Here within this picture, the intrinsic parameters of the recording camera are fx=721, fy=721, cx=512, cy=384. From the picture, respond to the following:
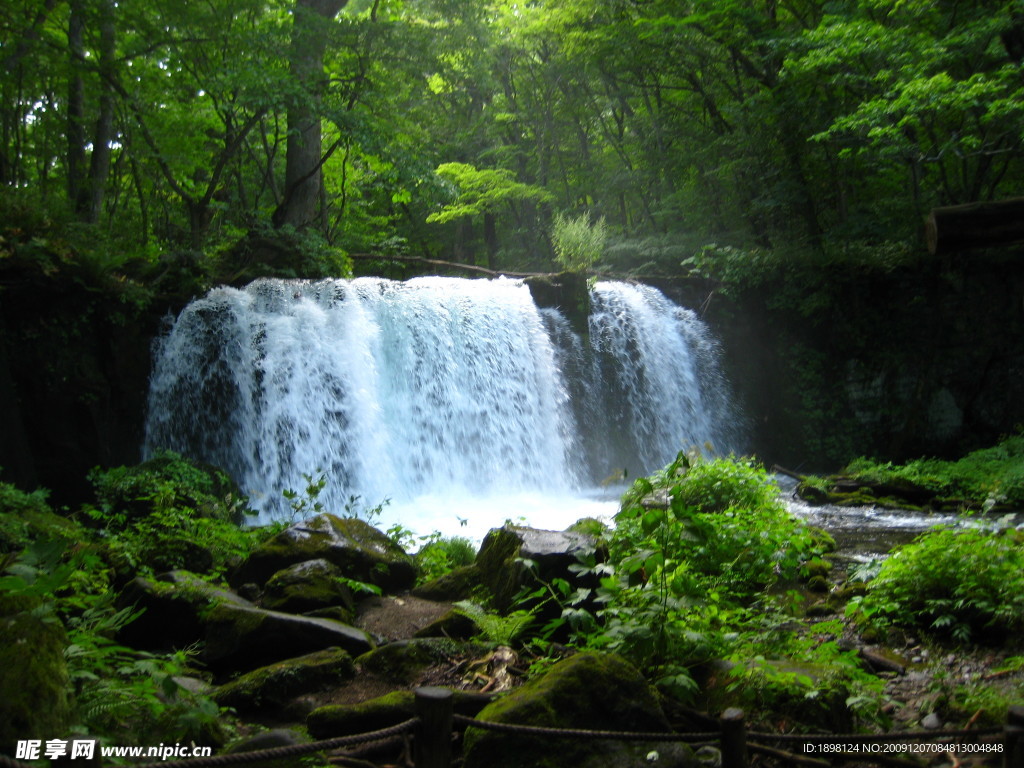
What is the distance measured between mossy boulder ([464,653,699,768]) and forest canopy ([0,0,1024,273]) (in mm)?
10496

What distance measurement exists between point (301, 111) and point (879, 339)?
1223 centimetres

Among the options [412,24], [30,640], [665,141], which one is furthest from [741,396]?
[30,640]

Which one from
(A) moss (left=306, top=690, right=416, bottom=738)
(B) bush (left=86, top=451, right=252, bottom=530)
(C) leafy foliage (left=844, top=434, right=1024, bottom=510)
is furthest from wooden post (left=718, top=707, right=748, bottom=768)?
(C) leafy foliage (left=844, top=434, right=1024, bottom=510)

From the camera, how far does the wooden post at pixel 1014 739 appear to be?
2119mm

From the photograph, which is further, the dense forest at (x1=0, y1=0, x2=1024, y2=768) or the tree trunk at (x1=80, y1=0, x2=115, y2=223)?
the tree trunk at (x1=80, y1=0, x2=115, y2=223)

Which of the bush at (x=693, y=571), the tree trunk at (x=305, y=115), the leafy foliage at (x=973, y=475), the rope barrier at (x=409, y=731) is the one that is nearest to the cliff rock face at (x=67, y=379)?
the tree trunk at (x=305, y=115)

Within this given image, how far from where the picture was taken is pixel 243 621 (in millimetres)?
4527

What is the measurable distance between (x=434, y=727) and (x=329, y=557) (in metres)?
4.01

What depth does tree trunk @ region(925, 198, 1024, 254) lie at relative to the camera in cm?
352

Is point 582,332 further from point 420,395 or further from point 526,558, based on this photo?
point 526,558

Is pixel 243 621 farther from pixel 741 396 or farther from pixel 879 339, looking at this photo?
pixel 879 339

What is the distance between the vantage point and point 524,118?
22203mm

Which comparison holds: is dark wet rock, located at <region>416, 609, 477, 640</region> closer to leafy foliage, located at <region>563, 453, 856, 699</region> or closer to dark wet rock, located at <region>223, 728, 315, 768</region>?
leafy foliage, located at <region>563, 453, 856, 699</region>

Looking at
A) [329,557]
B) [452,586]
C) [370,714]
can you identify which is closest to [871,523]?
[452,586]
